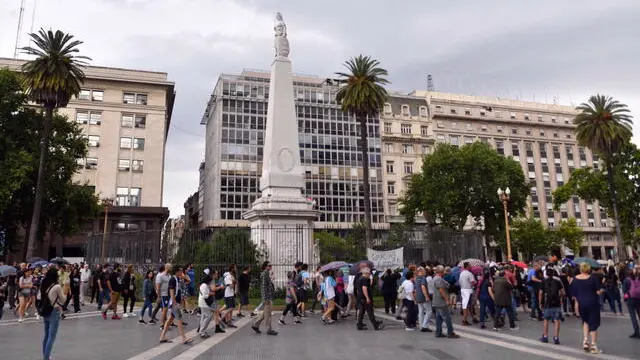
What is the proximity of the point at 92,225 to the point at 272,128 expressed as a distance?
3145cm

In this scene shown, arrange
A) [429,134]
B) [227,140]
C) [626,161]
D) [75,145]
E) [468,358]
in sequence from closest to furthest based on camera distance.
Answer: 1. [468,358]
2. [75,145]
3. [626,161]
4. [227,140]
5. [429,134]

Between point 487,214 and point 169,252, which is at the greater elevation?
point 487,214

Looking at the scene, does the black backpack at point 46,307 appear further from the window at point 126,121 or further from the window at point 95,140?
the window at point 126,121

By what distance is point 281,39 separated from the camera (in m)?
24.0

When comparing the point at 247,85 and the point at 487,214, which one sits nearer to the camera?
the point at 487,214

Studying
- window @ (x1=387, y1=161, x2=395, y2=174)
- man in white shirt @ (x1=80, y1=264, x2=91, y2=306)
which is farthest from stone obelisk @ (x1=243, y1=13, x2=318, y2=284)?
window @ (x1=387, y1=161, x2=395, y2=174)

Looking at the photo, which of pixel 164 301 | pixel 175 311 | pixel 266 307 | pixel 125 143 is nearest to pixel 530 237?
pixel 125 143

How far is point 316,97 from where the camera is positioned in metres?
63.7

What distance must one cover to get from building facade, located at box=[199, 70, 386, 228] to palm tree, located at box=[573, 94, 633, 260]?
2734 centimetres

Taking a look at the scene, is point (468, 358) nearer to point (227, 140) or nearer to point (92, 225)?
point (92, 225)

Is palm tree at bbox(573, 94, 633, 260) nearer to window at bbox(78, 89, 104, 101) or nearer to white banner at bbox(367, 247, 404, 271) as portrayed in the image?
white banner at bbox(367, 247, 404, 271)

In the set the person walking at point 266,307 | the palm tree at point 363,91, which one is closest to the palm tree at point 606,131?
the palm tree at point 363,91

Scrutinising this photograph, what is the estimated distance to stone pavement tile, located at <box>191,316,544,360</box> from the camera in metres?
8.83

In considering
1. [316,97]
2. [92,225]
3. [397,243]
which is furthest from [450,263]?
[316,97]
